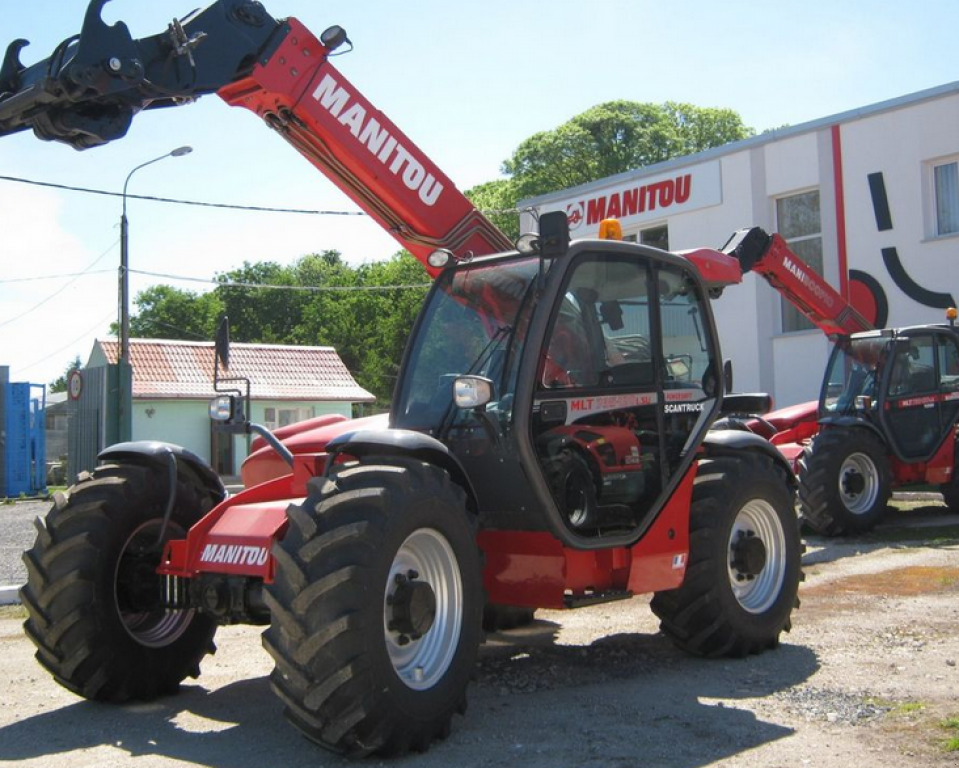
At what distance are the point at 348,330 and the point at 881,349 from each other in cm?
4860

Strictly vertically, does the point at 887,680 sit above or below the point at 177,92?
below

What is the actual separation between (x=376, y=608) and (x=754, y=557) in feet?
10.4

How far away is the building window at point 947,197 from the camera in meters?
18.5

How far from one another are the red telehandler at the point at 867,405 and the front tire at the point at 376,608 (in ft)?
25.7

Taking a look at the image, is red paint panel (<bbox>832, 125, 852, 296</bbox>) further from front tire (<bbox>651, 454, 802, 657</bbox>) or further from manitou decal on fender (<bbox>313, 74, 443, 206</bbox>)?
manitou decal on fender (<bbox>313, 74, 443, 206</bbox>)

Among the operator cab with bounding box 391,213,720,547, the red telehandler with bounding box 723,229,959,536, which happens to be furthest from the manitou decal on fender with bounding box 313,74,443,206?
the red telehandler with bounding box 723,229,959,536

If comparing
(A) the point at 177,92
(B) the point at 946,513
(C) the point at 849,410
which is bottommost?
(B) the point at 946,513

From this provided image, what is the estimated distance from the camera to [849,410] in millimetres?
13211

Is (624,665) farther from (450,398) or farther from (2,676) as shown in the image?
(2,676)

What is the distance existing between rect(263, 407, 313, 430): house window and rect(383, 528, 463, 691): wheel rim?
30845 millimetres

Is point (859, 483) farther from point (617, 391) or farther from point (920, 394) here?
point (617, 391)

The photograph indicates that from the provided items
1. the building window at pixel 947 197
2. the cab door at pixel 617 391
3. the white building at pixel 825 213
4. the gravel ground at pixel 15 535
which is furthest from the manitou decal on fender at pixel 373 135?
the building window at pixel 947 197

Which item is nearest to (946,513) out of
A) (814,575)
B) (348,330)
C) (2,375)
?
(814,575)

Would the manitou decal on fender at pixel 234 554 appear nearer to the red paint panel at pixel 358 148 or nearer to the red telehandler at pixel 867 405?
the red paint panel at pixel 358 148
